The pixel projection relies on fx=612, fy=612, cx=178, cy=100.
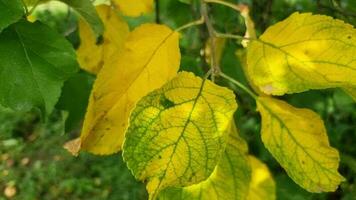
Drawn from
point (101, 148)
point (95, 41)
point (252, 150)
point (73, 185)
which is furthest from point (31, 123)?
point (101, 148)

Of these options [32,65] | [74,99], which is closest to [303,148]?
[32,65]

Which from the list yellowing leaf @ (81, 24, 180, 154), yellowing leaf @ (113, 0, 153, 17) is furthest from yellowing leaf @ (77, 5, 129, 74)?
yellowing leaf @ (81, 24, 180, 154)

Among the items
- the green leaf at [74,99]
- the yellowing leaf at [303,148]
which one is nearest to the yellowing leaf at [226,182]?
the yellowing leaf at [303,148]

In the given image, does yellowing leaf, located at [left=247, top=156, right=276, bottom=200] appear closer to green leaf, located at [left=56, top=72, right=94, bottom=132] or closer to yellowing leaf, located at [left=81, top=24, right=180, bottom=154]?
yellowing leaf, located at [left=81, top=24, right=180, bottom=154]

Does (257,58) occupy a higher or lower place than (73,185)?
higher

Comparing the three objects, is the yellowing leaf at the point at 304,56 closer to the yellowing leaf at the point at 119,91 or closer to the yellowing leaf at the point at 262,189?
A: the yellowing leaf at the point at 119,91

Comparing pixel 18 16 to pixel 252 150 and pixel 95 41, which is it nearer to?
pixel 95 41
